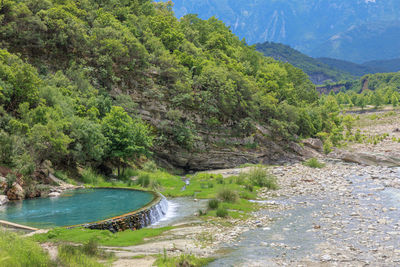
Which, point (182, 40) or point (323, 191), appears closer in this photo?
point (323, 191)

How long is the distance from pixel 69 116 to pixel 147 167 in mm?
12362

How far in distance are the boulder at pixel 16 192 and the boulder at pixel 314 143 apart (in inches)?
2169

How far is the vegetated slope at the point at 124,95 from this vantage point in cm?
3030

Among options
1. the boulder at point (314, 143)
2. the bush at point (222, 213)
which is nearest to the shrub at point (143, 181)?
the bush at point (222, 213)

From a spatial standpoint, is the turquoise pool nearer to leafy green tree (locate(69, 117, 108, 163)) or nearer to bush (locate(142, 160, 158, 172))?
leafy green tree (locate(69, 117, 108, 163))

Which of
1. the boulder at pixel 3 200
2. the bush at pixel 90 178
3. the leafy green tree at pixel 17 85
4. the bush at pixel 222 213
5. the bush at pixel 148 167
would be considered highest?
the leafy green tree at pixel 17 85

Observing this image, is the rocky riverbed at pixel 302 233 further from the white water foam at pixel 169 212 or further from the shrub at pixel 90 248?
the white water foam at pixel 169 212

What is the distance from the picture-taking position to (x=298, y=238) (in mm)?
16734

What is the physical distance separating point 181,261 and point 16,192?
652 inches

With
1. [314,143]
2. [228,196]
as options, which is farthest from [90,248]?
[314,143]

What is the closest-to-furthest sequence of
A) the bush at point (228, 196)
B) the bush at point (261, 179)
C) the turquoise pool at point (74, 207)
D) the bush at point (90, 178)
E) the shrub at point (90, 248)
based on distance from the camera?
the shrub at point (90, 248) < the turquoise pool at point (74, 207) < the bush at point (228, 196) < the bush at point (90, 178) < the bush at point (261, 179)

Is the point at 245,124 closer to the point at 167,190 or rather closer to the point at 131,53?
the point at 131,53

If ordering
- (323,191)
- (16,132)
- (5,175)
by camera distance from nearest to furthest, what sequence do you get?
(5,175), (16,132), (323,191)

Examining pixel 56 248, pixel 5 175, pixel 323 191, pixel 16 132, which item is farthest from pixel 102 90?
pixel 56 248
